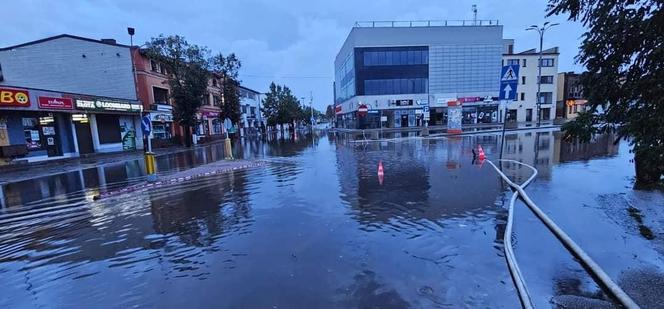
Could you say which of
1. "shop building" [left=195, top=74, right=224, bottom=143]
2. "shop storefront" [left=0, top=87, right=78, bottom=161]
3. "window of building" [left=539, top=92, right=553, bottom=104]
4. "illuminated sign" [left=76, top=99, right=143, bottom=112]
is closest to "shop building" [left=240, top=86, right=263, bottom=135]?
"shop building" [left=195, top=74, right=224, bottom=143]

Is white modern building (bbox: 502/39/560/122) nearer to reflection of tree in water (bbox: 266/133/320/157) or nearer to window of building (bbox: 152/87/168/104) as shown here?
reflection of tree in water (bbox: 266/133/320/157)

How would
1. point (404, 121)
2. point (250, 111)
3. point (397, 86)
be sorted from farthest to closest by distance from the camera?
point (250, 111) < point (404, 121) < point (397, 86)

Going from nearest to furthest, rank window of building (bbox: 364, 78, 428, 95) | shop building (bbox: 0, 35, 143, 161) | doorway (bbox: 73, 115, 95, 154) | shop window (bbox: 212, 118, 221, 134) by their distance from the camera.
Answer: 1. shop building (bbox: 0, 35, 143, 161)
2. doorway (bbox: 73, 115, 95, 154)
3. shop window (bbox: 212, 118, 221, 134)
4. window of building (bbox: 364, 78, 428, 95)

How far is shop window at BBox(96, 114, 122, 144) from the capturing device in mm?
27781

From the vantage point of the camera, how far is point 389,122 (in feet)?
194

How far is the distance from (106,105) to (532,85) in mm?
63625

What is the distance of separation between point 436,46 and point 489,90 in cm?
1206

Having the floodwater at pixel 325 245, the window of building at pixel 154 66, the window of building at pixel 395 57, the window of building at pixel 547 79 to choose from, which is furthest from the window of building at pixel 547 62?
the window of building at pixel 154 66

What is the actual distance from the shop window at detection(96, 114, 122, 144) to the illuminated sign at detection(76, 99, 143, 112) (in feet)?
4.78

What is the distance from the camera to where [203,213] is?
7500mm

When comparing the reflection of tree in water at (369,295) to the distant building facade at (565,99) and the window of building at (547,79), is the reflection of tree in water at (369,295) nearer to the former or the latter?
the window of building at (547,79)

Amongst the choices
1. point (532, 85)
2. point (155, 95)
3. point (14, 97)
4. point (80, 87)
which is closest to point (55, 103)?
point (14, 97)

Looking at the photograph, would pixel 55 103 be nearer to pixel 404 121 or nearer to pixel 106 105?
pixel 106 105

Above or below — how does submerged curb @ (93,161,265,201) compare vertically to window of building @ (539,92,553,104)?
below
